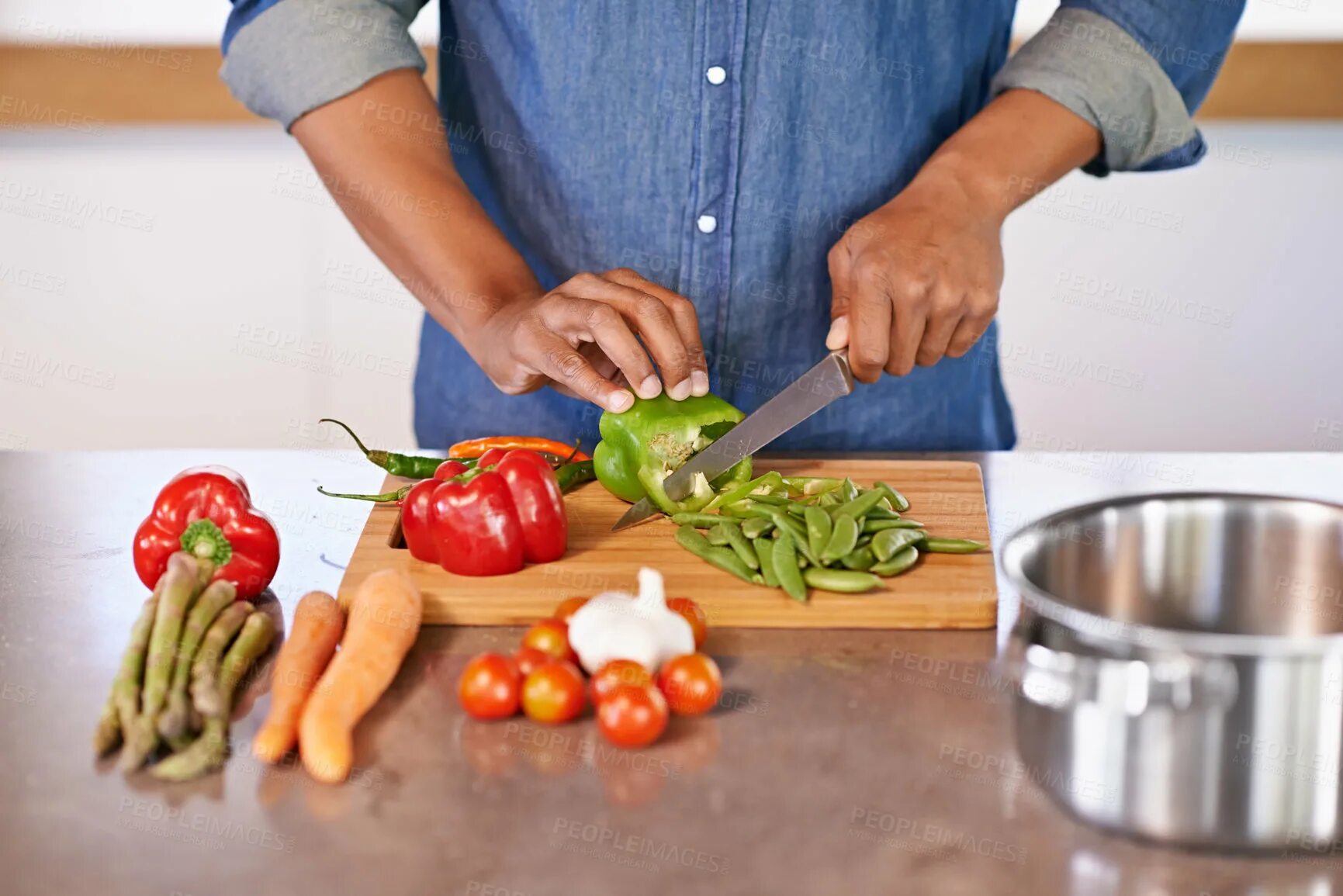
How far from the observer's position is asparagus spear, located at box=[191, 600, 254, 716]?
105 centimetres

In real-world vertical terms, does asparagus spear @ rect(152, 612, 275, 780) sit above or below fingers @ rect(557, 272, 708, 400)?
below

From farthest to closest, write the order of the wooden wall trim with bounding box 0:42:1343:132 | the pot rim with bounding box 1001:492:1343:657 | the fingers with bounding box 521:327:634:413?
the wooden wall trim with bounding box 0:42:1343:132 < the fingers with bounding box 521:327:634:413 < the pot rim with bounding box 1001:492:1343:657

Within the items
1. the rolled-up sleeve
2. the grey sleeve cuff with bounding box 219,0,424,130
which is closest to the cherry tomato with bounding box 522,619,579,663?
the grey sleeve cuff with bounding box 219,0,424,130

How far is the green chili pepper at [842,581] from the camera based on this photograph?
1.26 metres

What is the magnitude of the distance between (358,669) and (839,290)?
2.40 feet

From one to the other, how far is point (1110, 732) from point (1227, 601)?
0.30 metres

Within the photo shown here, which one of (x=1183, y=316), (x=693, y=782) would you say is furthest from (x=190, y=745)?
(x=1183, y=316)

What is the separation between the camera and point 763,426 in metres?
1.48

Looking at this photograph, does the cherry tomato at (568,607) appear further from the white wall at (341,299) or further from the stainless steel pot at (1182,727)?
the white wall at (341,299)

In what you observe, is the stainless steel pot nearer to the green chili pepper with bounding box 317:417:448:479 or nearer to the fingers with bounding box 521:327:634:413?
the fingers with bounding box 521:327:634:413

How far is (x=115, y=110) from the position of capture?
10.4ft

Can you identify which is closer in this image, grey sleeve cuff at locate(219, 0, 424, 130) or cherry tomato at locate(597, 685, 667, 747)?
cherry tomato at locate(597, 685, 667, 747)

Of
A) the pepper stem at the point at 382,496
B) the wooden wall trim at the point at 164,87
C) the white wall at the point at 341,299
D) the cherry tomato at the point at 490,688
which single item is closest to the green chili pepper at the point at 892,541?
the cherry tomato at the point at 490,688

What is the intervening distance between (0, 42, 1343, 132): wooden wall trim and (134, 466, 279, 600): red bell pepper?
80.6 inches
